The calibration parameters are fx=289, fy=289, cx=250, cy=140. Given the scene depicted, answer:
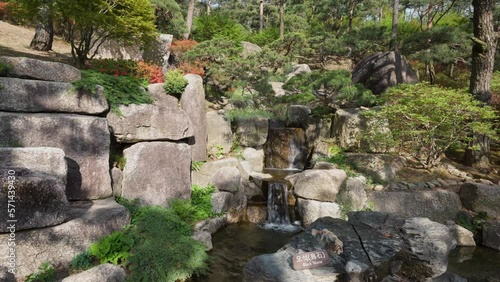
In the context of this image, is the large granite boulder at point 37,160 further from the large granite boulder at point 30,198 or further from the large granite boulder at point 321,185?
the large granite boulder at point 321,185

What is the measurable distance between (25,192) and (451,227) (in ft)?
35.6

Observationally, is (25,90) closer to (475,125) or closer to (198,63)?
(198,63)

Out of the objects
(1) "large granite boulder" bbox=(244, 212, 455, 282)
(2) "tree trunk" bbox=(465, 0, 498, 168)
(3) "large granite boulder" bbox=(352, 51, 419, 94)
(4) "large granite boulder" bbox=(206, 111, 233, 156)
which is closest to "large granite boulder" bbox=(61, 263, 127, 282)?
(1) "large granite boulder" bbox=(244, 212, 455, 282)

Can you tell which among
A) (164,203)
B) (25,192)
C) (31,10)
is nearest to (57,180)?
(25,192)

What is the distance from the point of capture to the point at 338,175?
979cm

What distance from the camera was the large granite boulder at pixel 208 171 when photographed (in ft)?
34.4

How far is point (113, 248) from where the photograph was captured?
6.04 metres

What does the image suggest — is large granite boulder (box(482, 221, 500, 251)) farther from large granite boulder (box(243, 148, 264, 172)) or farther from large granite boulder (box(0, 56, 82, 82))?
large granite boulder (box(0, 56, 82, 82))

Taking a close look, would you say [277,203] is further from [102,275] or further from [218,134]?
[102,275]

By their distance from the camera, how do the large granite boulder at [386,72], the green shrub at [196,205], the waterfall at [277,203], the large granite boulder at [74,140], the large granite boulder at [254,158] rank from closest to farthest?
the large granite boulder at [74,140] < the green shrub at [196,205] < the waterfall at [277,203] < the large granite boulder at [254,158] < the large granite boulder at [386,72]

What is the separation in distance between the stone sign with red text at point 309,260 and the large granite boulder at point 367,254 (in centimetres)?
9

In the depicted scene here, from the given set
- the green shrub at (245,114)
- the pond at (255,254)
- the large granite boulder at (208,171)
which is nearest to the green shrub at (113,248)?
the pond at (255,254)

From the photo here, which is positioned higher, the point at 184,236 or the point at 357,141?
the point at 357,141

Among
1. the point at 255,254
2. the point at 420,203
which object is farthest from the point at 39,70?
the point at 420,203
